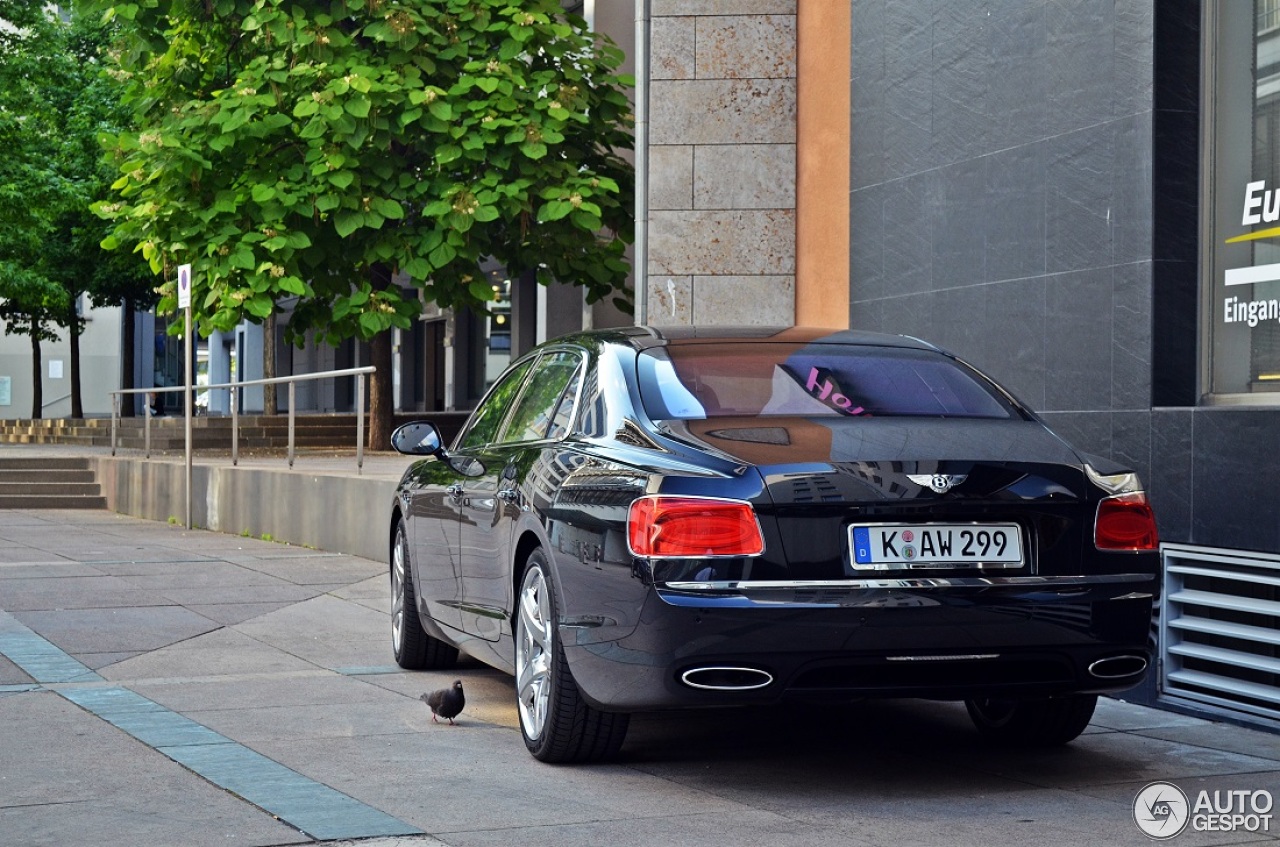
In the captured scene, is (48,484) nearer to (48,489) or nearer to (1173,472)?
(48,489)

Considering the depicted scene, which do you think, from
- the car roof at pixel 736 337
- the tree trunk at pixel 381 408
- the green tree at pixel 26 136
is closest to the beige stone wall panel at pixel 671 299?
the car roof at pixel 736 337

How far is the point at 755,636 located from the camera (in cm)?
530

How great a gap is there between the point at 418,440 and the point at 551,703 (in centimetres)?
225

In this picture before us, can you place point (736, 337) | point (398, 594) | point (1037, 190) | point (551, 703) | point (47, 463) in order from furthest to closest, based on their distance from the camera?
point (47, 463) < point (1037, 190) < point (398, 594) < point (736, 337) < point (551, 703)

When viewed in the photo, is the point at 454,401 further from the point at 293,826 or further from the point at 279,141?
the point at 293,826

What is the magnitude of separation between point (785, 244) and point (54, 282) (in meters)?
31.7

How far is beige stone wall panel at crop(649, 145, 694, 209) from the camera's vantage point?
44.8 ft

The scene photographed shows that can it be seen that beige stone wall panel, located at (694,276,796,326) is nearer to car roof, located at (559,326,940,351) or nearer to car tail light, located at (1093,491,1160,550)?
car roof, located at (559,326,940,351)

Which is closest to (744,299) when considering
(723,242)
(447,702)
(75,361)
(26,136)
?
(723,242)

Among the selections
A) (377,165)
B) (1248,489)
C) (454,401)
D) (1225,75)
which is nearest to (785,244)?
(1225,75)

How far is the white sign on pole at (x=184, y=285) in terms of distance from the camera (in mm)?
18312

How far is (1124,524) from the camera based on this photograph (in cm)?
570

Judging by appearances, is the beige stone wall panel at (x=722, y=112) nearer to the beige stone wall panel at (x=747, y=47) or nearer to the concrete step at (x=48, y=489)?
the beige stone wall panel at (x=747, y=47)

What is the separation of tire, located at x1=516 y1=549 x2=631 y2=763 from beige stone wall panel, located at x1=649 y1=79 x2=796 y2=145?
7522 mm
